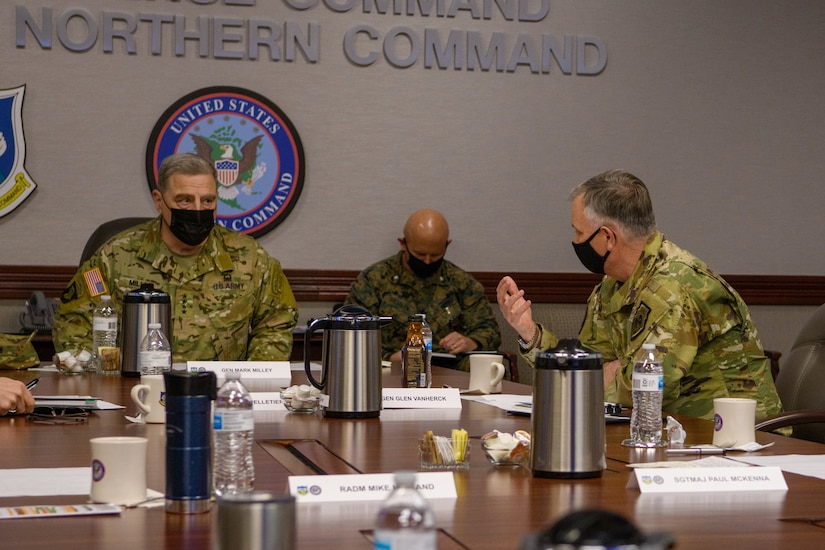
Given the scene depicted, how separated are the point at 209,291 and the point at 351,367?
1.82m

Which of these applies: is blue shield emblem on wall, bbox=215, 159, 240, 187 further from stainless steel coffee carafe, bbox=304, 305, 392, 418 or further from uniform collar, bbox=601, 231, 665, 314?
stainless steel coffee carafe, bbox=304, 305, 392, 418

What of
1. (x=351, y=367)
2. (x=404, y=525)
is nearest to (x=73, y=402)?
(x=351, y=367)

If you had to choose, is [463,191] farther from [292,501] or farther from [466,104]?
[292,501]

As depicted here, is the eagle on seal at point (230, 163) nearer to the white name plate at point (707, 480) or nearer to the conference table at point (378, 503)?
the conference table at point (378, 503)

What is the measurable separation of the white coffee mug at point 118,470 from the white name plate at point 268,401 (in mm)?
1099

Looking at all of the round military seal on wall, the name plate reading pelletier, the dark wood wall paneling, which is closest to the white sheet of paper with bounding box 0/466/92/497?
the name plate reading pelletier

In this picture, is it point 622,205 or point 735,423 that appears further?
point 622,205

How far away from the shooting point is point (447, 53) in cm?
599

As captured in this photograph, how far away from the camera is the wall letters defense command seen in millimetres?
5598

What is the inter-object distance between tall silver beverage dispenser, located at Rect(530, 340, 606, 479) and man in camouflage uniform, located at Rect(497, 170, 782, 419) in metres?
1.01

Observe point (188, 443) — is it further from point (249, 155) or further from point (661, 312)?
point (249, 155)

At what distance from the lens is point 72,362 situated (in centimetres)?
343

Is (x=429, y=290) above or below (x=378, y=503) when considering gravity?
above

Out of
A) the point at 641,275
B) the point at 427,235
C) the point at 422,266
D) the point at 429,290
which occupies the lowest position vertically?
the point at 641,275
